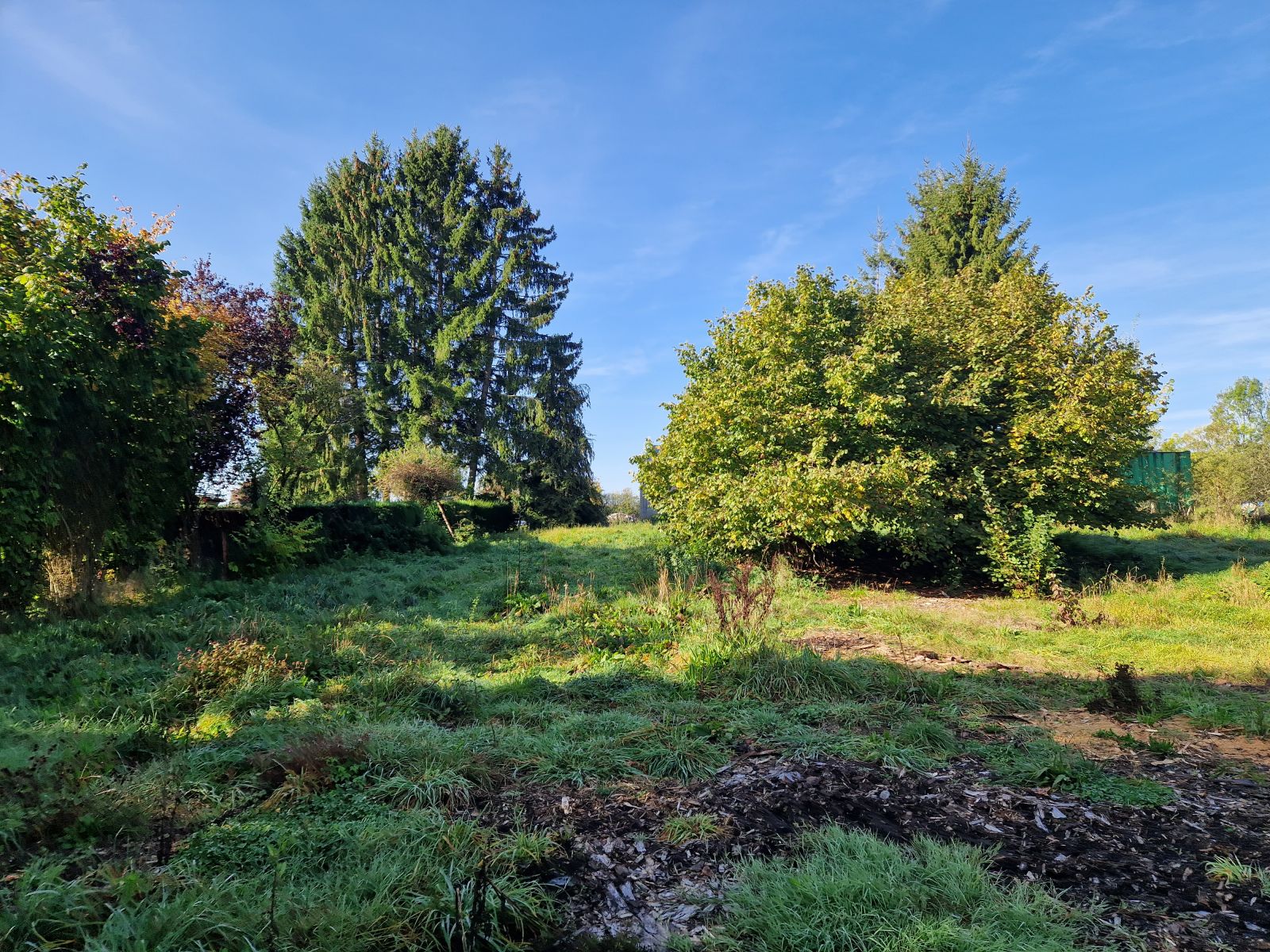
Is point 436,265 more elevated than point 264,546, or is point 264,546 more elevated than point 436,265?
point 436,265

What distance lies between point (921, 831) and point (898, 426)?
9.18m

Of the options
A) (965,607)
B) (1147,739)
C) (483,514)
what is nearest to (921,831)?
(1147,739)

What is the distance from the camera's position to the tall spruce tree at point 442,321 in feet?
83.1

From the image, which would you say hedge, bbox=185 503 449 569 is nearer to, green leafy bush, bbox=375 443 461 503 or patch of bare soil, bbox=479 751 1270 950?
green leafy bush, bbox=375 443 461 503

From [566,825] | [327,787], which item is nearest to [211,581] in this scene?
[327,787]

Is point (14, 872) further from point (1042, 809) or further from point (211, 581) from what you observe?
point (211, 581)

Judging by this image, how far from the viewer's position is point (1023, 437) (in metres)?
11.2

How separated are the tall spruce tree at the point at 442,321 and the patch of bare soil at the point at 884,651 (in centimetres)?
1859

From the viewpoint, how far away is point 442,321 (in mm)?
26266

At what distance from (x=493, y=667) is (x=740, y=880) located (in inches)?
181

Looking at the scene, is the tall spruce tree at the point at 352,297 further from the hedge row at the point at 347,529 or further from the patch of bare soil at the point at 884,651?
the patch of bare soil at the point at 884,651

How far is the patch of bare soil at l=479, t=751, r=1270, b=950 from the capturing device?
7.81 ft

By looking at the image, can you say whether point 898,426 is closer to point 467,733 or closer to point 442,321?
point 467,733

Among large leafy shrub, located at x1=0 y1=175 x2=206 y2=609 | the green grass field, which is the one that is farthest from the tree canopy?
large leafy shrub, located at x1=0 y1=175 x2=206 y2=609
